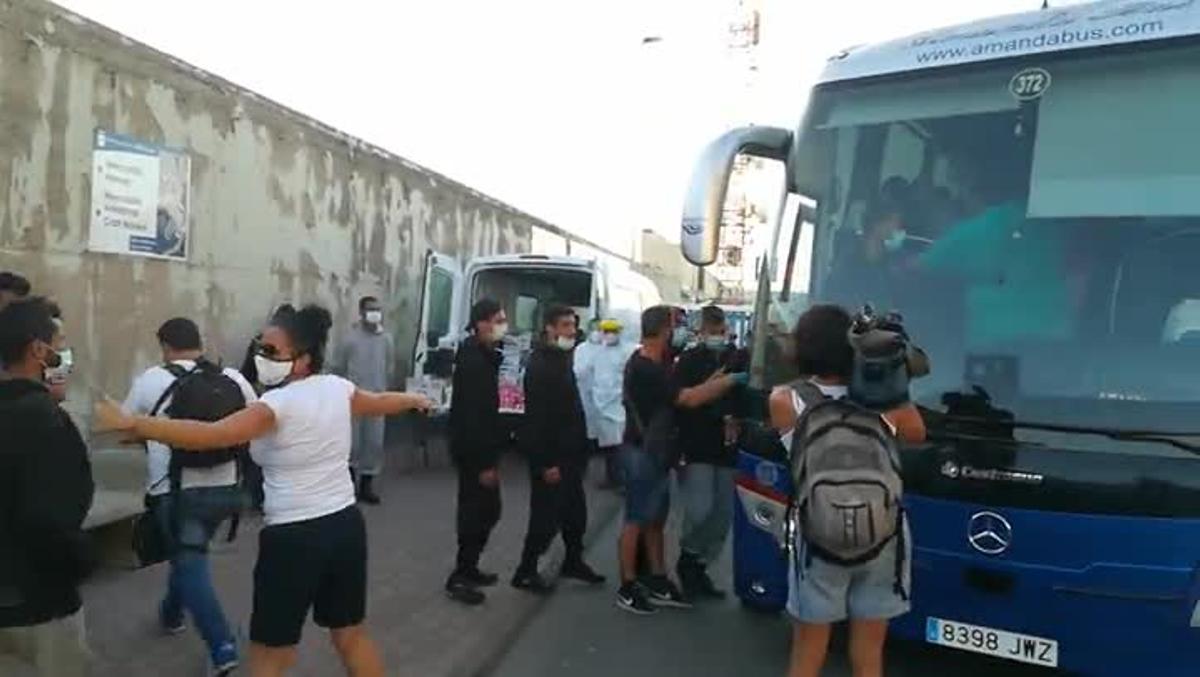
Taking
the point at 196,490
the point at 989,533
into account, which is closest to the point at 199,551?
the point at 196,490

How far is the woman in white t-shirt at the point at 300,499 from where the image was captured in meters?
3.97

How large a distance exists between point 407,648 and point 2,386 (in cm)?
305

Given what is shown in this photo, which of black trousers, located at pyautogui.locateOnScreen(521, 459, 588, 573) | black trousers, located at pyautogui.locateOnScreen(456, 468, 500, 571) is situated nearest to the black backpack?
black trousers, located at pyautogui.locateOnScreen(456, 468, 500, 571)

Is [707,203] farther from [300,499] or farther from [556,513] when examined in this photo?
[300,499]

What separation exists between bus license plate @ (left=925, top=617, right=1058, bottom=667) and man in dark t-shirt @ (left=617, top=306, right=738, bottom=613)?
2.27 meters

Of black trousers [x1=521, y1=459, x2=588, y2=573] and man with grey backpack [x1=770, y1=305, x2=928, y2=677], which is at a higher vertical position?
man with grey backpack [x1=770, y1=305, x2=928, y2=677]

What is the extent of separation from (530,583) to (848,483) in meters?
3.72

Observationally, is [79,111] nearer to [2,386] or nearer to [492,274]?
[2,386]

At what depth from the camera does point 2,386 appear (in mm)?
3295

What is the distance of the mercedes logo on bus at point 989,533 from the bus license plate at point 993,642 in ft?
1.18

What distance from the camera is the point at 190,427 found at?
3656 millimetres

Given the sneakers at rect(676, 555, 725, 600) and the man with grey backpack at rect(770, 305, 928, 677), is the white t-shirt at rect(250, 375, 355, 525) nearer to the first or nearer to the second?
the man with grey backpack at rect(770, 305, 928, 677)

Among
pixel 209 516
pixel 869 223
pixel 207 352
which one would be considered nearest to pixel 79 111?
pixel 207 352

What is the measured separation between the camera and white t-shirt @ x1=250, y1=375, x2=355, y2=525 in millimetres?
3969
